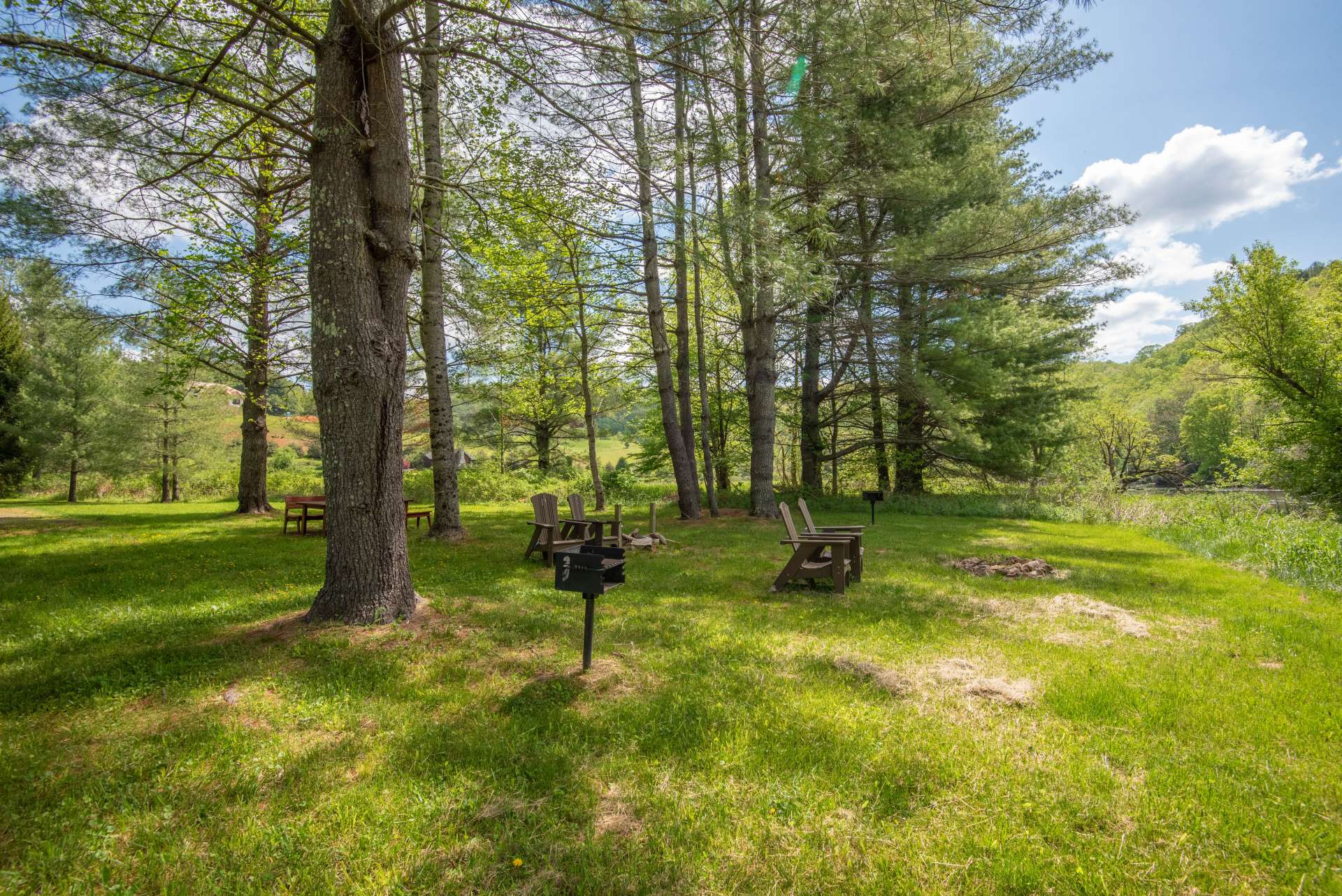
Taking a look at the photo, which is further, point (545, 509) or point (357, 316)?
point (545, 509)

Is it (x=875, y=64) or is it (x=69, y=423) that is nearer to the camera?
(x=875, y=64)

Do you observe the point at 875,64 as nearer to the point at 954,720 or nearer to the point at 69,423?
the point at 954,720

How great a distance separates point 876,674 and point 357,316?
183 inches

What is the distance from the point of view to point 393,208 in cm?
457

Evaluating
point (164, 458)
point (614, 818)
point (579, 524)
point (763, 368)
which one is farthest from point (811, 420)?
point (164, 458)

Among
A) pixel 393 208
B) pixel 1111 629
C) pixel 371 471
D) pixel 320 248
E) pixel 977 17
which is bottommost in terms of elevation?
pixel 1111 629

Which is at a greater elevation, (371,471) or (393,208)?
(393,208)

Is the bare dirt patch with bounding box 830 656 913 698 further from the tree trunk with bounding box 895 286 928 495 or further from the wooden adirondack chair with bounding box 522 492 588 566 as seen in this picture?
the tree trunk with bounding box 895 286 928 495

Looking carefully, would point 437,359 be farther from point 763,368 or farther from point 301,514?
point 763,368

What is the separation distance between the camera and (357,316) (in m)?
4.32

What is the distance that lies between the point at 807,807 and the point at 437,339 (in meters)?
8.40

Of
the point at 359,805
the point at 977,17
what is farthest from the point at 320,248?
the point at 977,17

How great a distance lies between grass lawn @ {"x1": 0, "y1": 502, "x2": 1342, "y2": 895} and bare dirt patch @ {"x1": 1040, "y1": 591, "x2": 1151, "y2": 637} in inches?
1.6

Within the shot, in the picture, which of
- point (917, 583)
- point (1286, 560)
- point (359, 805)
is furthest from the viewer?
point (1286, 560)
